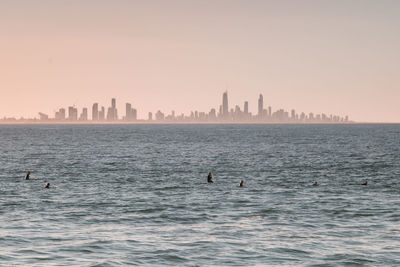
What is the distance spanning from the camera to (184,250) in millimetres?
27234

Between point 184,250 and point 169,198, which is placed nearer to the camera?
point 184,250

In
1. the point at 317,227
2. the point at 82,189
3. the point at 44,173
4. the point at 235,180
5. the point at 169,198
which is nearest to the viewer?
the point at 317,227

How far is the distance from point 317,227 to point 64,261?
14.8 metres

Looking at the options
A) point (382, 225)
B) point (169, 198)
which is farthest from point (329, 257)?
point (169, 198)

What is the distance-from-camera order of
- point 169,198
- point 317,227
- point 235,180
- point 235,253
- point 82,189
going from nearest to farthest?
1. point 235,253
2. point 317,227
3. point 169,198
4. point 82,189
5. point 235,180

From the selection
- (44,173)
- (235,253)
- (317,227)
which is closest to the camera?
(235,253)

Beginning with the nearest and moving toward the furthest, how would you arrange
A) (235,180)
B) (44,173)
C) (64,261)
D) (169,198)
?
(64,261), (169,198), (235,180), (44,173)

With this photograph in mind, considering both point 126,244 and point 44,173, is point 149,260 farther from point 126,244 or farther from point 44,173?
point 44,173

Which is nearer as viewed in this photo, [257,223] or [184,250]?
[184,250]

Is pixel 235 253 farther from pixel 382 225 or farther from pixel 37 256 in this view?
pixel 382 225

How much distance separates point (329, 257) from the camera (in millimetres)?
26094

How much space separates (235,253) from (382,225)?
1125cm

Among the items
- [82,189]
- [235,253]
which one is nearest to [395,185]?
[82,189]

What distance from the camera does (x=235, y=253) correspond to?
2683 centimetres
